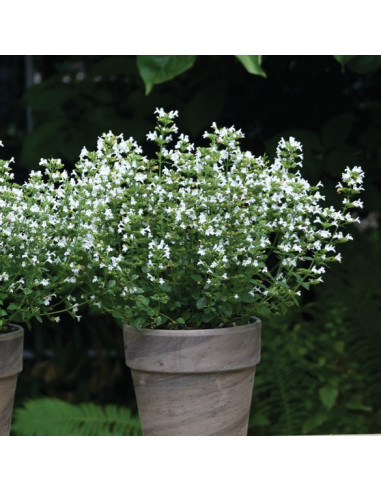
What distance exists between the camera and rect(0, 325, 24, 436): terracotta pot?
1.38 m

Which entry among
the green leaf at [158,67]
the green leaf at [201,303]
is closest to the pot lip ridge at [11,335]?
the green leaf at [201,303]

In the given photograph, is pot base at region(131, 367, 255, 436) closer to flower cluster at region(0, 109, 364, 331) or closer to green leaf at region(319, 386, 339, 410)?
flower cluster at region(0, 109, 364, 331)

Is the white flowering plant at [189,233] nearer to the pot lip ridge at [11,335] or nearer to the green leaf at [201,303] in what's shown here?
the green leaf at [201,303]

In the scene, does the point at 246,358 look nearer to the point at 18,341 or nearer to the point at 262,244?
the point at 262,244

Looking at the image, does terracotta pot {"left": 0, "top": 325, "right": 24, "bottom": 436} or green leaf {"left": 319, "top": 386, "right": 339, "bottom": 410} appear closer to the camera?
terracotta pot {"left": 0, "top": 325, "right": 24, "bottom": 436}

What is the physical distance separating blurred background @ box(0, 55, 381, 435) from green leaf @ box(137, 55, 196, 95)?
586mm

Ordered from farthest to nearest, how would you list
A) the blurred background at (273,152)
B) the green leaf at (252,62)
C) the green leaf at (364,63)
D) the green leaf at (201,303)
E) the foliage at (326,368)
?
the foliage at (326,368) → the blurred background at (273,152) → the green leaf at (364,63) → the green leaf at (252,62) → the green leaf at (201,303)

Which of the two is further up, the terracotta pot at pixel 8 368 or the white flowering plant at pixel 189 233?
the white flowering plant at pixel 189 233

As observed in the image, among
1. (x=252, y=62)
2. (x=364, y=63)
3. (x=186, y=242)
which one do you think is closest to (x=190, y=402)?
(x=186, y=242)

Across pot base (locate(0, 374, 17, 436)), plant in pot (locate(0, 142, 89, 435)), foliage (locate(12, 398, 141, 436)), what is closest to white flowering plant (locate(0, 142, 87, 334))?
plant in pot (locate(0, 142, 89, 435))

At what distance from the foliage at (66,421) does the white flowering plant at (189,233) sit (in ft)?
4.35

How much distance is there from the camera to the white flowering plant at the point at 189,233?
134 cm
